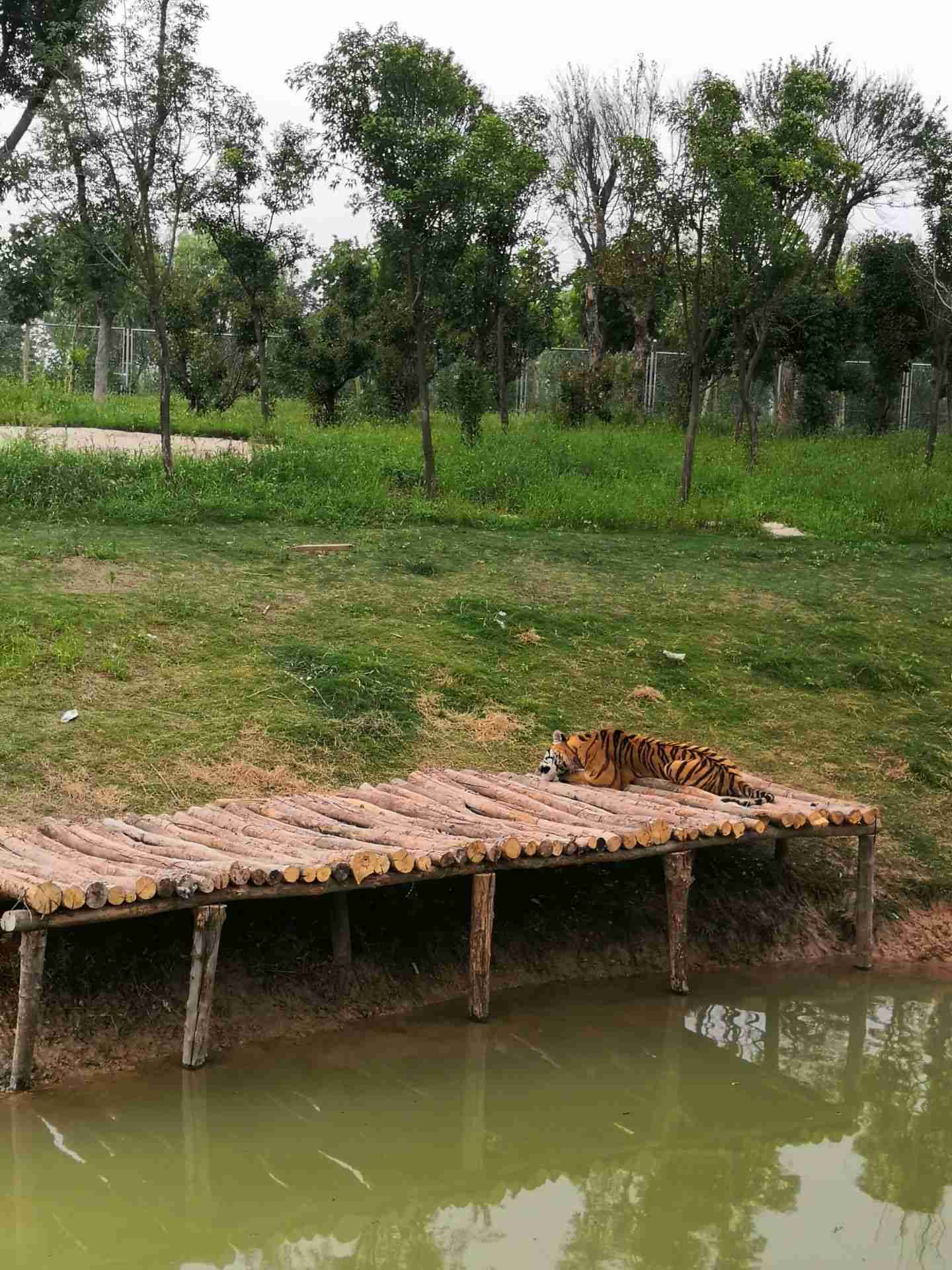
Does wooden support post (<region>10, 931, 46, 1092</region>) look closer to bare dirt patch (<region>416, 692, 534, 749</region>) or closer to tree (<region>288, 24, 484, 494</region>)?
bare dirt patch (<region>416, 692, 534, 749</region>)

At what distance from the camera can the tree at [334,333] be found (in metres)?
25.9

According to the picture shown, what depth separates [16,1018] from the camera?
23.0 feet

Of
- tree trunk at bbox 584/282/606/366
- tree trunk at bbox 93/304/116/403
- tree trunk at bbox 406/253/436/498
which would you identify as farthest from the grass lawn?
tree trunk at bbox 584/282/606/366

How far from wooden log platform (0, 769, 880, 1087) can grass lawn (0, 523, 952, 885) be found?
4.88ft

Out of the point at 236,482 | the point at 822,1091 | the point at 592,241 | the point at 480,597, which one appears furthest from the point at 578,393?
the point at 822,1091

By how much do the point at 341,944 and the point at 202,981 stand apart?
1349 mm

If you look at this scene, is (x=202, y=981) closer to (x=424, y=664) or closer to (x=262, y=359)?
(x=424, y=664)

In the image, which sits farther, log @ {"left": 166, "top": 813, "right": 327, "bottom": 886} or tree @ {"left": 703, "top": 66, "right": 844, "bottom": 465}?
tree @ {"left": 703, "top": 66, "right": 844, "bottom": 465}

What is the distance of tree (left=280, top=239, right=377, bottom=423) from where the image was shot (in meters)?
25.9

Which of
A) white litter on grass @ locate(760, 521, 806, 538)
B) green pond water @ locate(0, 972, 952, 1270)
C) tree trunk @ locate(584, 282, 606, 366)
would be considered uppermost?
tree trunk @ locate(584, 282, 606, 366)

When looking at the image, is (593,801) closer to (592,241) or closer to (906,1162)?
(906,1162)

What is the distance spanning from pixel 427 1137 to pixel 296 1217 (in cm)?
99

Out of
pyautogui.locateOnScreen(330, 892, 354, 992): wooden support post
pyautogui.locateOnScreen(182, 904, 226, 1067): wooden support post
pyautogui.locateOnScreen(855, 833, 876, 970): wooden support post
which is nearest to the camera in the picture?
pyautogui.locateOnScreen(182, 904, 226, 1067): wooden support post

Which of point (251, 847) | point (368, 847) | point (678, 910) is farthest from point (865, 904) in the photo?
point (251, 847)
